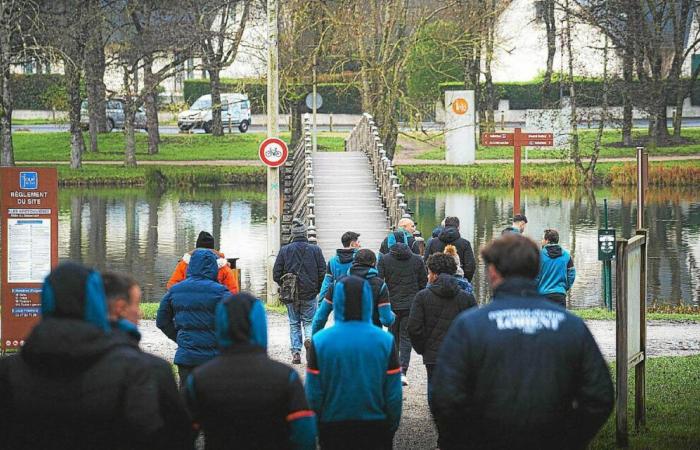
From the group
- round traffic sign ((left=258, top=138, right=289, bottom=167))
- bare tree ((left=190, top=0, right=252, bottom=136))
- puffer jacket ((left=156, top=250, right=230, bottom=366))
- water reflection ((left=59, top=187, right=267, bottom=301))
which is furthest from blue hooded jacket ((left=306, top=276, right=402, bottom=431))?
bare tree ((left=190, top=0, right=252, bottom=136))

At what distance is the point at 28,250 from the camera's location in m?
14.2

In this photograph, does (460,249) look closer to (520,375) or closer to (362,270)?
(362,270)

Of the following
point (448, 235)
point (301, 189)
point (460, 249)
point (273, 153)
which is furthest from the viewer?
point (301, 189)

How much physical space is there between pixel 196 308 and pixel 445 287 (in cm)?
196

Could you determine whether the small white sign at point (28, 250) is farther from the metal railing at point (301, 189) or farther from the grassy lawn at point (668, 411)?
the metal railing at point (301, 189)

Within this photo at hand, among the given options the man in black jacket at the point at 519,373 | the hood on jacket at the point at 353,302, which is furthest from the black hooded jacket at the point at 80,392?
the hood on jacket at the point at 353,302

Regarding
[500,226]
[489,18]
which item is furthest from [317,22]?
[500,226]

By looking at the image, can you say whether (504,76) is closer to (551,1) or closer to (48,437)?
(551,1)

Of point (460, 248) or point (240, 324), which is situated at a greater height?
point (460, 248)

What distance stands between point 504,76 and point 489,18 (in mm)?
26368

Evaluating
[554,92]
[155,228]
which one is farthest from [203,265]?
[554,92]

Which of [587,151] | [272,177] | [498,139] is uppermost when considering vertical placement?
[587,151]

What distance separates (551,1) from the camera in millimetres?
54875

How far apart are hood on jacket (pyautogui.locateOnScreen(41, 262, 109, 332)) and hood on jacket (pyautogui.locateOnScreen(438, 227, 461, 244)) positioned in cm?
979
